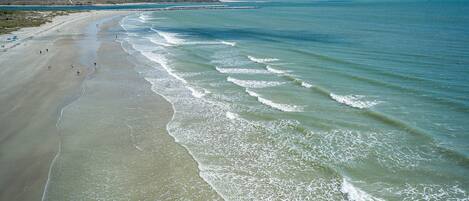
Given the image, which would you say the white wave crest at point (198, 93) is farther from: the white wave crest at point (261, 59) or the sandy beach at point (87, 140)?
the white wave crest at point (261, 59)

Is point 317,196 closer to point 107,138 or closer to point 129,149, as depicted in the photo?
point 129,149

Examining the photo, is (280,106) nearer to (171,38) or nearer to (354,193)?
(354,193)

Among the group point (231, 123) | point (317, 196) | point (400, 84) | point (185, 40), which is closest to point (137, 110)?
point (231, 123)

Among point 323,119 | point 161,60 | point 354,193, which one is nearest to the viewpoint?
point 354,193

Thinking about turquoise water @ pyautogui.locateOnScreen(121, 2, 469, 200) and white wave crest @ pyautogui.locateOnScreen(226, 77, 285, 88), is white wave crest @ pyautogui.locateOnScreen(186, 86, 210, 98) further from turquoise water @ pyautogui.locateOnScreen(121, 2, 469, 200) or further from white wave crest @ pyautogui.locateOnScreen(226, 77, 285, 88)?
white wave crest @ pyautogui.locateOnScreen(226, 77, 285, 88)

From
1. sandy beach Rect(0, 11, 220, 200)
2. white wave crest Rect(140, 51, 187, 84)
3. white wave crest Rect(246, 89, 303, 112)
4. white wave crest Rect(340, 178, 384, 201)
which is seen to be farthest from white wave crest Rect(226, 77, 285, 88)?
white wave crest Rect(340, 178, 384, 201)

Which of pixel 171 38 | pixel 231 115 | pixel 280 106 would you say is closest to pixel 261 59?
pixel 280 106

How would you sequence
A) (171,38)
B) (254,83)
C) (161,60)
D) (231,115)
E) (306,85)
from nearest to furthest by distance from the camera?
(231,115) < (306,85) < (254,83) < (161,60) < (171,38)
